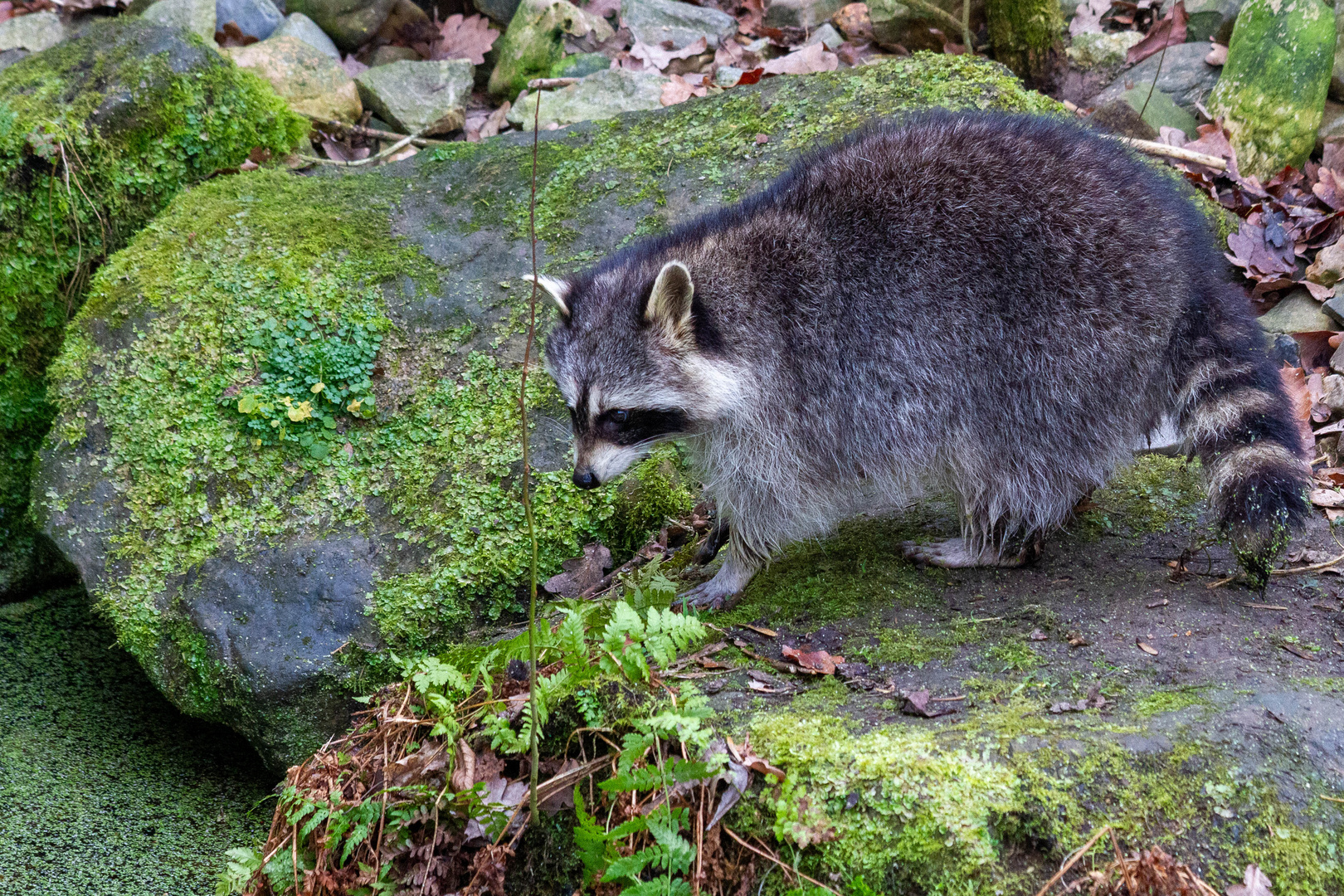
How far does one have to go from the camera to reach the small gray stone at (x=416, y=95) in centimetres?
760

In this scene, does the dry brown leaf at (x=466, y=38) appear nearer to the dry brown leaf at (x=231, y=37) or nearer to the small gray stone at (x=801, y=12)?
the dry brown leaf at (x=231, y=37)

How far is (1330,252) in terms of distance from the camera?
5871 millimetres

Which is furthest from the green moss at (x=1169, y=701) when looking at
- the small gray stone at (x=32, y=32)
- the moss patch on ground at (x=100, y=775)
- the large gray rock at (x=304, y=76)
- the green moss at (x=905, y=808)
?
the small gray stone at (x=32, y=32)

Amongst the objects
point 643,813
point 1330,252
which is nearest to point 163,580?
point 643,813

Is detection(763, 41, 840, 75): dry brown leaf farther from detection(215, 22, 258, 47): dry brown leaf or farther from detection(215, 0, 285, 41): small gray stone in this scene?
detection(215, 22, 258, 47): dry brown leaf

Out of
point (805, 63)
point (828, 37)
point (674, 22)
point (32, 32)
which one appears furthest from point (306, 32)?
point (828, 37)

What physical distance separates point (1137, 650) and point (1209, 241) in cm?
176

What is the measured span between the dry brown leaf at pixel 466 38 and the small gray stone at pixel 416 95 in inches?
29.6

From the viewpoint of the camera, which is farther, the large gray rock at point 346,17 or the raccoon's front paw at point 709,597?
the large gray rock at point 346,17

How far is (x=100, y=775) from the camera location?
14.8 feet

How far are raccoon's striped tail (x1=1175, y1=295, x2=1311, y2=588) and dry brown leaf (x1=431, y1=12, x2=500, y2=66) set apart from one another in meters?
6.83

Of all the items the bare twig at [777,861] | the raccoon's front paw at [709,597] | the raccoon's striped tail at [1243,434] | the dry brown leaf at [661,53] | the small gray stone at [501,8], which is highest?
the small gray stone at [501,8]

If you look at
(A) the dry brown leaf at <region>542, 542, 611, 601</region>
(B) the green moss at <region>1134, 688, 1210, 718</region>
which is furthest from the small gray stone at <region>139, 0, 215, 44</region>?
(B) the green moss at <region>1134, 688, 1210, 718</region>

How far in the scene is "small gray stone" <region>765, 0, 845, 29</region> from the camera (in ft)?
27.8
